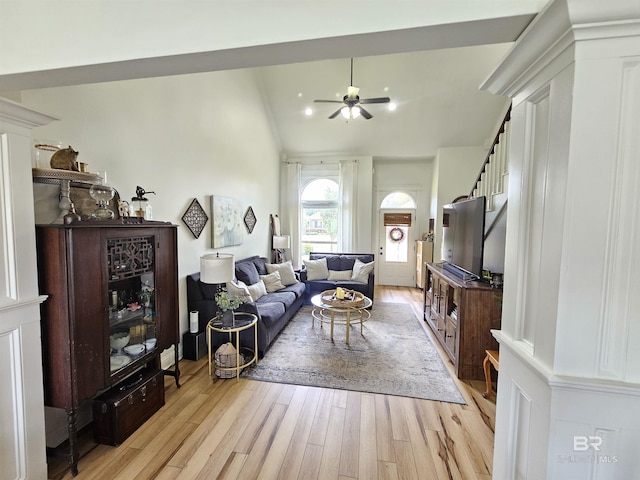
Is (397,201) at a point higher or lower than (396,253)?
higher

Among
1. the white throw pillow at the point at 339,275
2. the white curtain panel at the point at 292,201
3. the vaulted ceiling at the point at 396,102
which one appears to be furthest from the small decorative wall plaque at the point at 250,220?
the vaulted ceiling at the point at 396,102

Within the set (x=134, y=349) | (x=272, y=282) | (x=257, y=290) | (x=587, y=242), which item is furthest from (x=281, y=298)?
(x=587, y=242)

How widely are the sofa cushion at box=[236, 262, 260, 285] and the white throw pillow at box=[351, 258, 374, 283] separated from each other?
1886 mm

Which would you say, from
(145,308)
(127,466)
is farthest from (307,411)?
(145,308)

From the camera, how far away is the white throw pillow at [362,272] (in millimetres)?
5414

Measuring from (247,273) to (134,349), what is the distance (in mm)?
2113

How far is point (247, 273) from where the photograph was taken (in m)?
4.31

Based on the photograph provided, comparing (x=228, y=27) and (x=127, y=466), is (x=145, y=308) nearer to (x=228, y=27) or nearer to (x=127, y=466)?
(x=127, y=466)

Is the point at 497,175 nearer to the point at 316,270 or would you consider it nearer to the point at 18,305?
the point at 316,270

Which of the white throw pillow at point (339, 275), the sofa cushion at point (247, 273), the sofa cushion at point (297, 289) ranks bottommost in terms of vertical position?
the sofa cushion at point (297, 289)

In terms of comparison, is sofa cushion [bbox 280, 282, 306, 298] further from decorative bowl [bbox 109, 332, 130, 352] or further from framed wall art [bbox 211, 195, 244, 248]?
decorative bowl [bbox 109, 332, 130, 352]

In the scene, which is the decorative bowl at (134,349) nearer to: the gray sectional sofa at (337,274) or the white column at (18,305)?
the white column at (18,305)

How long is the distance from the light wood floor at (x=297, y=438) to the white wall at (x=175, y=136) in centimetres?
134

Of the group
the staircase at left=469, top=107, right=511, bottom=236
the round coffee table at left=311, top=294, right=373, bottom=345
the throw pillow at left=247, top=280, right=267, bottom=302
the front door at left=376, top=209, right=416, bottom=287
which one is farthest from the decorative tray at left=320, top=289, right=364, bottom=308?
the front door at left=376, top=209, right=416, bottom=287
